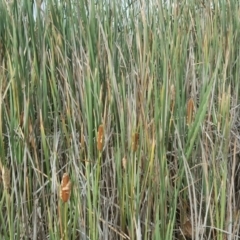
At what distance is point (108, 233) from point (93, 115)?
25cm

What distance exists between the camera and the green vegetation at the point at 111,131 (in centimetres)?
96

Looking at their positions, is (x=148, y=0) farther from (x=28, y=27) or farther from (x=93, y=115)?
(x=93, y=115)

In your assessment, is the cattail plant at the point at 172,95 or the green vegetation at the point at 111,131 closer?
the green vegetation at the point at 111,131

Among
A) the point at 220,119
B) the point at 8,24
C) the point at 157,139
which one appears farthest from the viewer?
the point at 8,24

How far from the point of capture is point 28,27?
1308 mm

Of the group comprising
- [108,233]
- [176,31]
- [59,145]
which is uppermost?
[176,31]

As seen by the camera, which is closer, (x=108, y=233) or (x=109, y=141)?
(x=108, y=233)

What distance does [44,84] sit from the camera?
114 centimetres

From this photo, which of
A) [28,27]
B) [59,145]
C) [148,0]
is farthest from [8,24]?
[148,0]

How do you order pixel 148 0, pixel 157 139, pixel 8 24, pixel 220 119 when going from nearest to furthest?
pixel 157 139 < pixel 220 119 < pixel 8 24 < pixel 148 0

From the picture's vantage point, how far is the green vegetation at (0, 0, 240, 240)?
37.8 inches

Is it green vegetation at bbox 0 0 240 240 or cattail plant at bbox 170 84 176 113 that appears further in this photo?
cattail plant at bbox 170 84 176 113

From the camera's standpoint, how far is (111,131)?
1135 mm

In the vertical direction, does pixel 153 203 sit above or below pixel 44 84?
below
